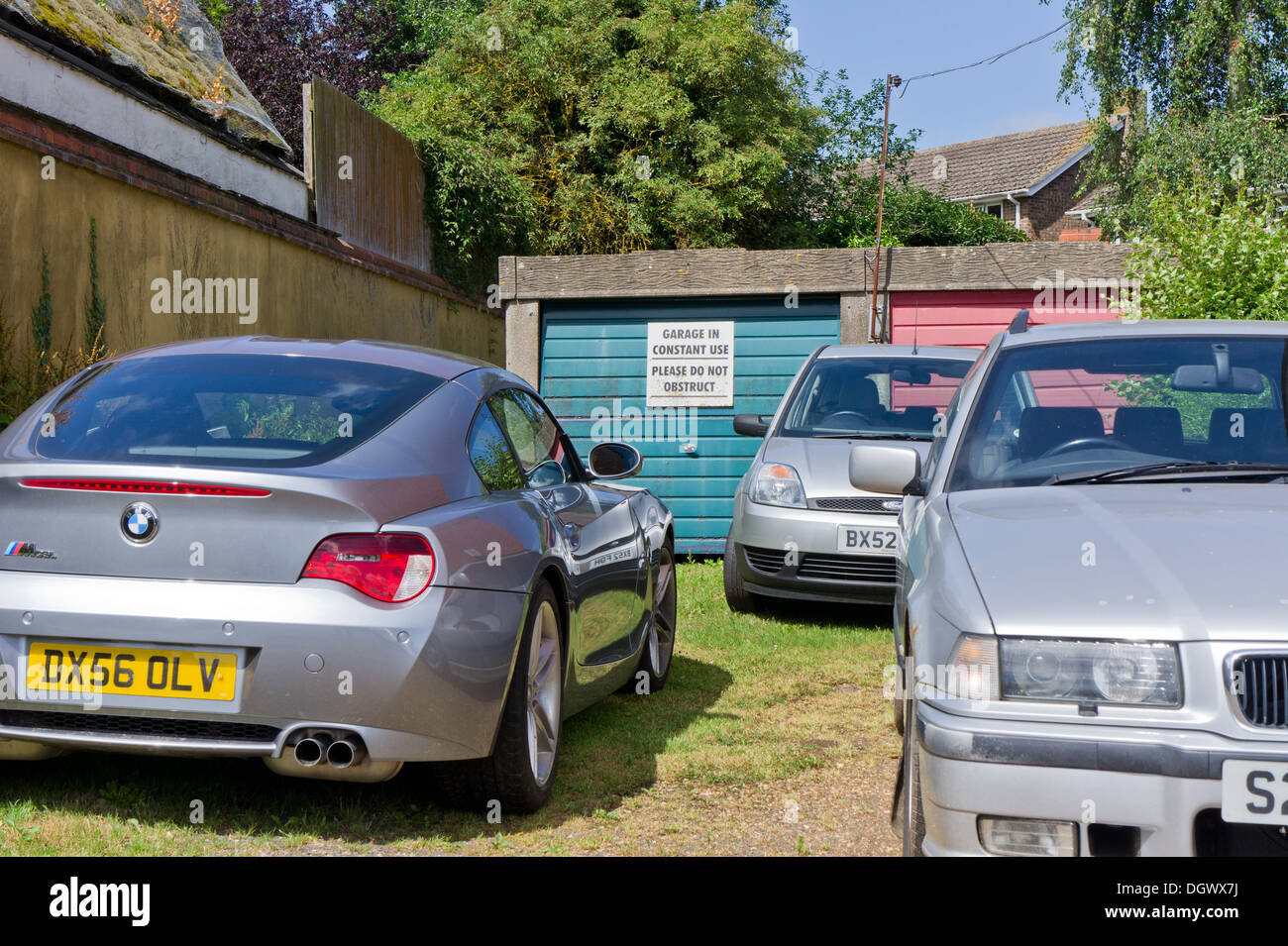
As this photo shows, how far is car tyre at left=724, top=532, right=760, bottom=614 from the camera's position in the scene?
8.30 m

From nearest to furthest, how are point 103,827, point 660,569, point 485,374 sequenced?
point 103,827
point 485,374
point 660,569

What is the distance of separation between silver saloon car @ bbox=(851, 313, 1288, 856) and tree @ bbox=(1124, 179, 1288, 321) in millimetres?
6690

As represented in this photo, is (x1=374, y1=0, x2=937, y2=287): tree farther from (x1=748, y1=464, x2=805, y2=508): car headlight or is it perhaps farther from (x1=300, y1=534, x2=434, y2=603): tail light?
(x1=300, y1=534, x2=434, y2=603): tail light

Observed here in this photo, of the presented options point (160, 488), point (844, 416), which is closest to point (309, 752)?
point (160, 488)

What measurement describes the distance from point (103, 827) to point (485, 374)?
6.78ft

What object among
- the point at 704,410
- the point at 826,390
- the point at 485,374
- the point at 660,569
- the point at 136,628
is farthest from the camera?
the point at 704,410

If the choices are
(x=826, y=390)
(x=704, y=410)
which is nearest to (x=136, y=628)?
(x=826, y=390)

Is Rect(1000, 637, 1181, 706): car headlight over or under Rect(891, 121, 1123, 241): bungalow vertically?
under

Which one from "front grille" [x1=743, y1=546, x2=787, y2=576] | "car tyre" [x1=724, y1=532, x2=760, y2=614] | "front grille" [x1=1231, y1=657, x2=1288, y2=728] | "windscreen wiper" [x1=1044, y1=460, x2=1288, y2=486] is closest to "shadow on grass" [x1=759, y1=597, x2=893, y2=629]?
"car tyre" [x1=724, y1=532, x2=760, y2=614]

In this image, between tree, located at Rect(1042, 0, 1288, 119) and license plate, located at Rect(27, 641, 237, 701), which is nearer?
license plate, located at Rect(27, 641, 237, 701)

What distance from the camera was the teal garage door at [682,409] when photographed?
11.4 m

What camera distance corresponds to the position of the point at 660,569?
6445 mm
